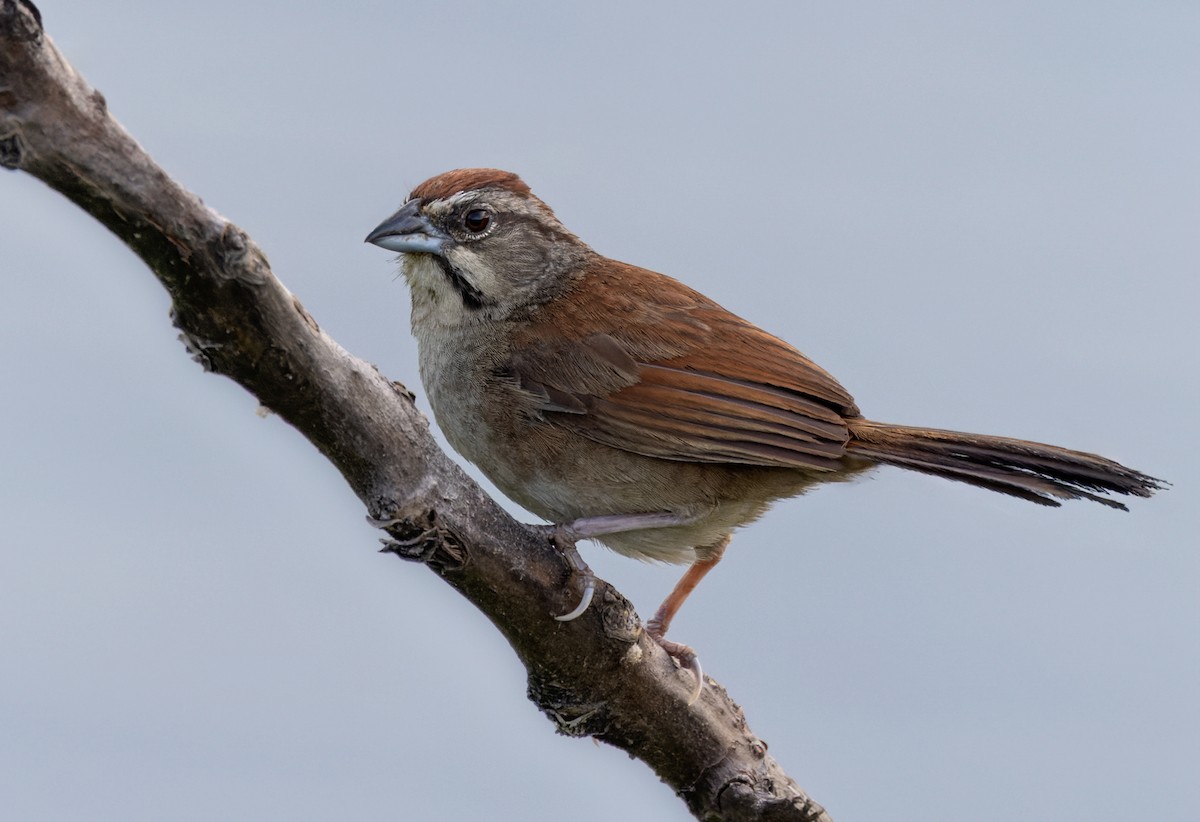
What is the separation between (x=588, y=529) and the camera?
409 centimetres

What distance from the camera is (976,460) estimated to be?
4129mm

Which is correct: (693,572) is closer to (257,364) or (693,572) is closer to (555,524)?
(555,524)

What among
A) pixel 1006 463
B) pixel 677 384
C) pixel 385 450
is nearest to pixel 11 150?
pixel 385 450

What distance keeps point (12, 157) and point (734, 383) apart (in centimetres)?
226

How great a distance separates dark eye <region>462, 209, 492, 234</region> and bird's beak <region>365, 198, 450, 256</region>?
0.09m

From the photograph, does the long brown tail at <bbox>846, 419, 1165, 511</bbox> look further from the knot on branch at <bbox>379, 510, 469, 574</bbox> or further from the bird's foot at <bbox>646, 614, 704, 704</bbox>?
the knot on branch at <bbox>379, 510, 469, 574</bbox>

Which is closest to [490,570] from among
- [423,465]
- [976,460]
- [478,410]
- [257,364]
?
[423,465]

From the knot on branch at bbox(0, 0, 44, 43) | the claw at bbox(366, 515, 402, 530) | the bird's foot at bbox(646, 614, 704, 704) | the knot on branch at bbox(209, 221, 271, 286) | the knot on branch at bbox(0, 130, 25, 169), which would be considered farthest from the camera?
the bird's foot at bbox(646, 614, 704, 704)

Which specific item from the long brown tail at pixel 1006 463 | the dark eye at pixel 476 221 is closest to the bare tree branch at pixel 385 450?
the long brown tail at pixel 1006 463

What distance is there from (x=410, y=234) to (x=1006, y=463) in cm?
204

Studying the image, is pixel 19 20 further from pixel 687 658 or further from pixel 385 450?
pixel 687 658

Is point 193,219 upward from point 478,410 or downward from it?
downward

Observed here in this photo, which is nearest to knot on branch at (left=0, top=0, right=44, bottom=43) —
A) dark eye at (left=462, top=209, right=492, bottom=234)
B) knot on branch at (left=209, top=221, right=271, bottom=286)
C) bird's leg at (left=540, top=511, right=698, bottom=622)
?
knot on branch at (left=209, top=221, right=271, bottom=286)

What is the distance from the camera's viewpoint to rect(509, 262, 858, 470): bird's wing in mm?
4074
